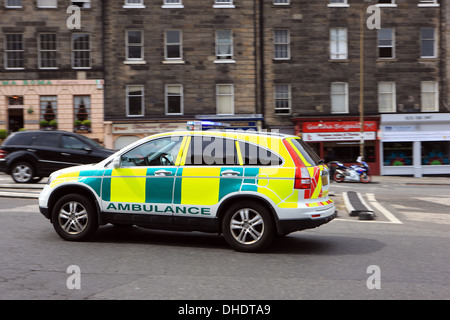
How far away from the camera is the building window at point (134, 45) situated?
30.7m

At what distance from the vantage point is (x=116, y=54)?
3059 cm

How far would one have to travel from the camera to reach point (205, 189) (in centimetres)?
691

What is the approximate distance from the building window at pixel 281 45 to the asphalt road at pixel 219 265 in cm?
2283

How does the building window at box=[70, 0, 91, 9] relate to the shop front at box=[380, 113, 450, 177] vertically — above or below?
above

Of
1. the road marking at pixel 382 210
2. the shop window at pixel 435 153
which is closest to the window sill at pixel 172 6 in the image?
the shop window at pixel 435 153

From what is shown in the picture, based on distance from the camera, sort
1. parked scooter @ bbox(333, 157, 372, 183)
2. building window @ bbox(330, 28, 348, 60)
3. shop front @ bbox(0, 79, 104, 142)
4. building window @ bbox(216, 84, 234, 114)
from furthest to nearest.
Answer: building window @ bbox(330, 28, 348, 60)
building window @ bbox(216, 84, 234, 114)
shop front @ bbox(0, 79, 104, 142)
parked scooter @ bbox(333, 157, 372, 183)

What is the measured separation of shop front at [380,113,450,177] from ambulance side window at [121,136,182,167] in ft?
85.2

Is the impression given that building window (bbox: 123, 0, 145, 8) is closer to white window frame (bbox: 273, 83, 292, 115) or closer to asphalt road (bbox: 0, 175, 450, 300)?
white window frame (bbox: 273, 83, 292, 115)

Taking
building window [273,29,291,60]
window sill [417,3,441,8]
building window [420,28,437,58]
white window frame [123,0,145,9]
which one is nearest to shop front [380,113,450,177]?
building window [420,28,437,58]

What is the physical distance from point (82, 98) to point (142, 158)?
24805mm

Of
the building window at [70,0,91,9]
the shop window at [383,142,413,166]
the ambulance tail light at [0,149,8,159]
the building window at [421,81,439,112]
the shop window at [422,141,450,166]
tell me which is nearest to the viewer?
the ambulance tail light at [0,149,8,159]

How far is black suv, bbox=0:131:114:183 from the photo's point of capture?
16516 millimetres
